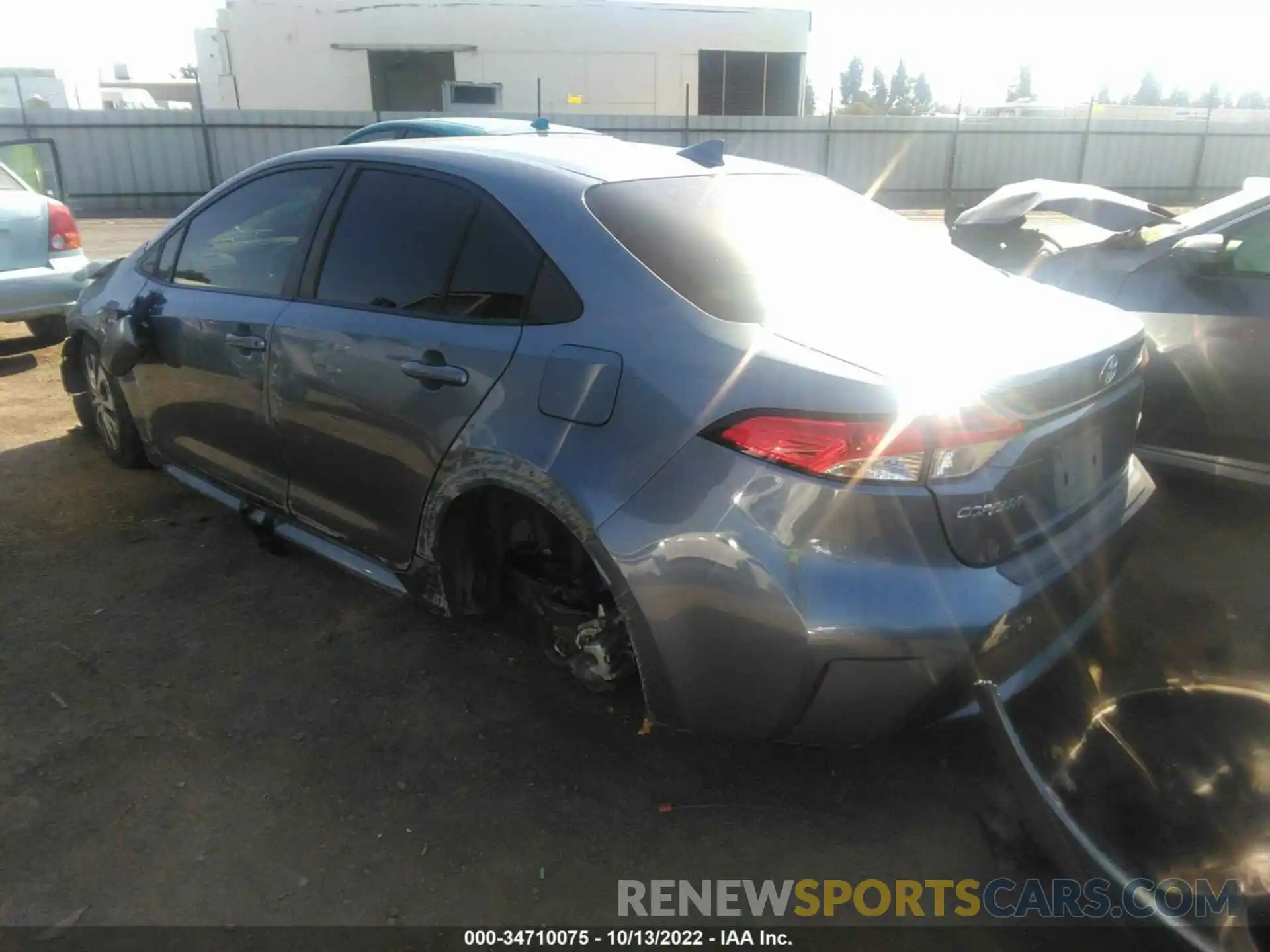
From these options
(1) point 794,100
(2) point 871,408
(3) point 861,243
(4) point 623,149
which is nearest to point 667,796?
(2) point 871,408

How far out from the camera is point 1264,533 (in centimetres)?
427

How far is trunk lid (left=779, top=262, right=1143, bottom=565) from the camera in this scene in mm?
2154

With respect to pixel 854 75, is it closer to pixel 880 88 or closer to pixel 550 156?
pixel 880 88

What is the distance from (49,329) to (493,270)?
6796 mm

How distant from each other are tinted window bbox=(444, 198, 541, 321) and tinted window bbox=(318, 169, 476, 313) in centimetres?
5

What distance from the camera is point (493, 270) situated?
2.76 meters

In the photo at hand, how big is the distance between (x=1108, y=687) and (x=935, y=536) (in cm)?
132

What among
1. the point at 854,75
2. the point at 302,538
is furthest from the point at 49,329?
the point at 854,75

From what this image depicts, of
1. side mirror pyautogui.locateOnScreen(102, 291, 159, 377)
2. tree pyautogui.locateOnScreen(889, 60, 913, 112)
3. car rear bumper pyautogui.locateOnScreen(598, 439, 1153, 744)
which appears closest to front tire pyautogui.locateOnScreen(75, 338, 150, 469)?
side mirror pyautogui.locateOnScreen(102, 291, 159, 377)

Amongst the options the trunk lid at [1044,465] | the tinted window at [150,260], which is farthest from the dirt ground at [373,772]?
the tinted window at [150,260]

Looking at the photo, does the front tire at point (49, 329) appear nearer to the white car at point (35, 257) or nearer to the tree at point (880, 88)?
the white car at point (35, 257)

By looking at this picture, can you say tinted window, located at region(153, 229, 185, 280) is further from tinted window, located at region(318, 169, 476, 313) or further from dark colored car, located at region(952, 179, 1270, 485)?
dark colored car, located at region(952, 179, 1270, 485)

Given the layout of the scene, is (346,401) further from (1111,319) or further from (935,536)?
(1111,319)

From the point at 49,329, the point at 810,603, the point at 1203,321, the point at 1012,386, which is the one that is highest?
the point at 1012,386
